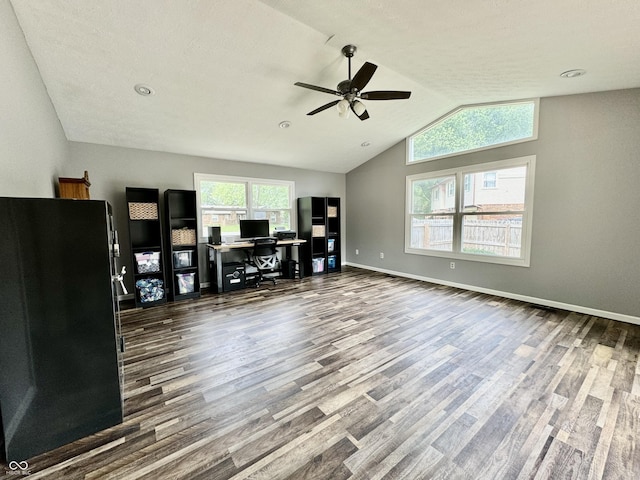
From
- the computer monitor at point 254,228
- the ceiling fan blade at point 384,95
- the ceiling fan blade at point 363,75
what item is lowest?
the computer monitor at point 254,228

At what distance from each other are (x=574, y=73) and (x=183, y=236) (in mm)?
5361

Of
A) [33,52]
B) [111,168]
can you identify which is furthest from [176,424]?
[111,168]

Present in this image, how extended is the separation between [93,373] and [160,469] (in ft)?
2.33

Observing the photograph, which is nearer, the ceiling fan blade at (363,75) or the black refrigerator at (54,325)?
the black refrigerator at (54,325)

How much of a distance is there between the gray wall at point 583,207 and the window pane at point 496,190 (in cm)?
21

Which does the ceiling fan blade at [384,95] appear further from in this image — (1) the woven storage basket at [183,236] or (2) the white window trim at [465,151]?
(1) the woven storage basket at [183,236]

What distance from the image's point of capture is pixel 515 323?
3.10 m

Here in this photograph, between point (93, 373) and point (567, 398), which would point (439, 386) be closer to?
point (567, 398)

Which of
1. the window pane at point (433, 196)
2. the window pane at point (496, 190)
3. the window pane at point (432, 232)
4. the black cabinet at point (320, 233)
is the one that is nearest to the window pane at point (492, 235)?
the window pane at point (496, 190)

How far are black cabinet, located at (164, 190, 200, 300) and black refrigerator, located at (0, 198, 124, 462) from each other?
269 cm

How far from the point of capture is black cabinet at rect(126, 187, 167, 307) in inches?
152

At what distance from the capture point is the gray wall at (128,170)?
3840 mm

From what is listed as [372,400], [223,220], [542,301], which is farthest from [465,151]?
[223,220]

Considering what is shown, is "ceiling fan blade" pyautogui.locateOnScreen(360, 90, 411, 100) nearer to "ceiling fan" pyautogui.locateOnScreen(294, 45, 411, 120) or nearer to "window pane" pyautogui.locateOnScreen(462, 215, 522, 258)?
"ceiling fan" pyautogui.locateOnScreen(294, 45, 411, 120)
